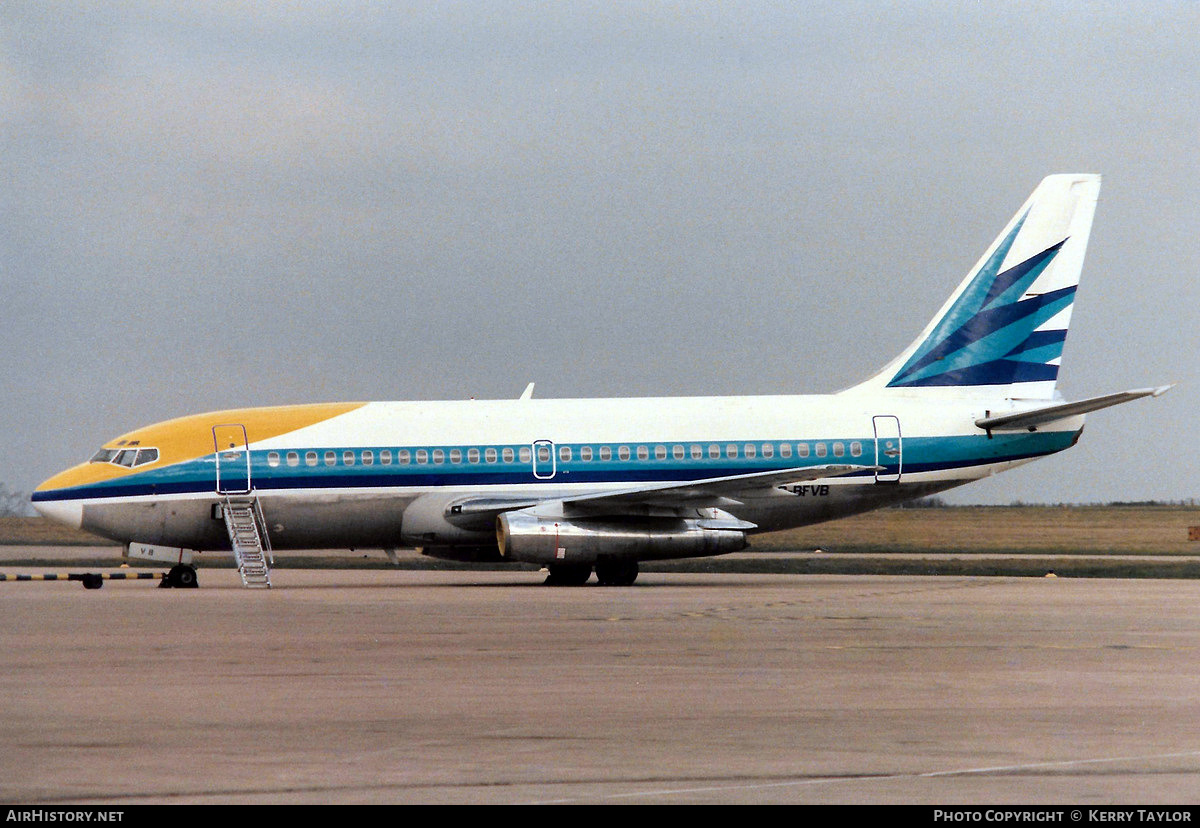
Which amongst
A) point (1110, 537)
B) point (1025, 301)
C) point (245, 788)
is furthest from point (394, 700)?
point (1110, 537)

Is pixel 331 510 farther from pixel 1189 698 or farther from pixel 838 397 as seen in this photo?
pixel 1189 698

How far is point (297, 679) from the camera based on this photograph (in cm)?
1495

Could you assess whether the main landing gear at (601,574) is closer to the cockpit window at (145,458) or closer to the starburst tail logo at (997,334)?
the starburst tail logo at (997,334)

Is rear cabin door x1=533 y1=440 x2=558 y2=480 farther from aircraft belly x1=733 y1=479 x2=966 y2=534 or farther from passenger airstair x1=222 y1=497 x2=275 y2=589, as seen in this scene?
passenger airstair x1=222 y1=497 x2=275 y2=589

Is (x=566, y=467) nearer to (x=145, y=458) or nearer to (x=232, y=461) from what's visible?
(x=232, y=461)

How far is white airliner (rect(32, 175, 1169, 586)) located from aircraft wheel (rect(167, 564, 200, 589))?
5 centimetres

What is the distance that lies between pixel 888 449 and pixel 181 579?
15090mm

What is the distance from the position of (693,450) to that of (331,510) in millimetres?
7667

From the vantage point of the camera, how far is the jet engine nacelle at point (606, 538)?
1256 inches

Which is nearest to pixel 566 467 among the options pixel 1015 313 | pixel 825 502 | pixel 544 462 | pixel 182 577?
pixel 544 462

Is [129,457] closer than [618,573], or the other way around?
[129,457]

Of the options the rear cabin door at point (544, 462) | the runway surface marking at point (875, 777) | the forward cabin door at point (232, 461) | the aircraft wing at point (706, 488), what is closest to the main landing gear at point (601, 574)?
the aircraft wing at point (706, 488)

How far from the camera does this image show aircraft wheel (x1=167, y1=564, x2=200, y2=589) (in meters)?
Answer: 32.7

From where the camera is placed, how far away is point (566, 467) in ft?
111
